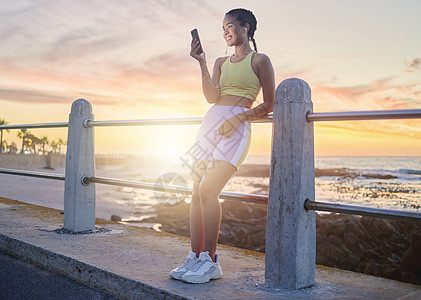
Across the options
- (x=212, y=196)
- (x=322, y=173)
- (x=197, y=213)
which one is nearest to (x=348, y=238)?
(x=197, y=213)

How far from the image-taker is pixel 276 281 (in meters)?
2.22

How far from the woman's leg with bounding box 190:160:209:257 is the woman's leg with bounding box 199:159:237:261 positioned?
11 centimetres

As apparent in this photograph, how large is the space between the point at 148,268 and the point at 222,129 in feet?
3.11

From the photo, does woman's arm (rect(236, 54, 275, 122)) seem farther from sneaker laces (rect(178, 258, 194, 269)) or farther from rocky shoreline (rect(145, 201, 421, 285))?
rocky shoreline (rect(145, 201, 421, 285))

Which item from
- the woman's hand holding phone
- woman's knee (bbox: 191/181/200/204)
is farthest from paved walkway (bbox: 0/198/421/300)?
the woman's hand holding phone

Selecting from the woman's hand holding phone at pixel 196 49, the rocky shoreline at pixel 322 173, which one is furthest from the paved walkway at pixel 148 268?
the rocky shoreline at pixel 322 173

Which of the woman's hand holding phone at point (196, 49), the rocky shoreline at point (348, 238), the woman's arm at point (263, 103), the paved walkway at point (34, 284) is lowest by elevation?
the rocky shoreline at point (348, 238)

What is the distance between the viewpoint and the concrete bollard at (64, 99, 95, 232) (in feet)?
12.1

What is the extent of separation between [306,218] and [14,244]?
222 centimetres

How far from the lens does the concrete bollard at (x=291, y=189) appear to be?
2.17 meters

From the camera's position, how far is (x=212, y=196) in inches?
92.9

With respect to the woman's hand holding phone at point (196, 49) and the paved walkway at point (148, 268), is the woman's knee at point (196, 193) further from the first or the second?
the woman's hand holding phone at point (196, 49)

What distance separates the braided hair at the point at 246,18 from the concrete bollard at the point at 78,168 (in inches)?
72.2

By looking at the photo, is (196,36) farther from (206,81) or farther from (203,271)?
(203,271)
